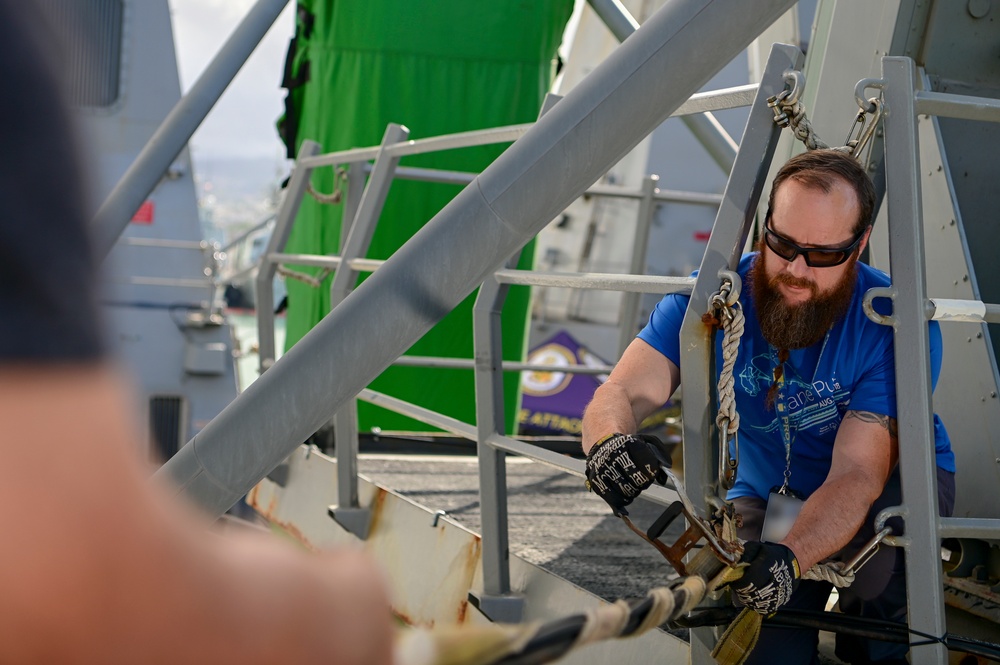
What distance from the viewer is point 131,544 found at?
525 mm

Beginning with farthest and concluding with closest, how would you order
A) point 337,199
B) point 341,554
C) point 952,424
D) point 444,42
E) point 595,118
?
point 444,42 → point 337,199 → point 952,424 → point 595,118 → point 341,554

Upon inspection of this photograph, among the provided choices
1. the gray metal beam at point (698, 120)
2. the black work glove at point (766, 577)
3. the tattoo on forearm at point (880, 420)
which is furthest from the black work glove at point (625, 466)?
the gray metal beam at point (698, 120)

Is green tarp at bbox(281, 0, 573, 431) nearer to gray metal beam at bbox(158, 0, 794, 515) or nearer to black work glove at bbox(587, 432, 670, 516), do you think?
black work glove at bbox(587, 432, 670, 516)

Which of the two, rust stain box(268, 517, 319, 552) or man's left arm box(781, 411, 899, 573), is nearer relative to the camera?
man's left arm box(781, 411, 899, 573)

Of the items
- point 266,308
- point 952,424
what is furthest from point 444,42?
point 952,424

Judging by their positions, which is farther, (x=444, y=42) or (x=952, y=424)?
(x=444, y=42)

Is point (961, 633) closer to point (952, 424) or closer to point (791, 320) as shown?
point (952, 424)

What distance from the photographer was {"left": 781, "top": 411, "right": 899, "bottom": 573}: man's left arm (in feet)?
7.49

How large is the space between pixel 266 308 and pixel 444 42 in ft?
5.75

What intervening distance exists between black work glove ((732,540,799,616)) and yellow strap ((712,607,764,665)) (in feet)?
0.25

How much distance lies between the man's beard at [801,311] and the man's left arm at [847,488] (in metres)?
0.20

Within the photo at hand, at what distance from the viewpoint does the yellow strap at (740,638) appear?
2.24m

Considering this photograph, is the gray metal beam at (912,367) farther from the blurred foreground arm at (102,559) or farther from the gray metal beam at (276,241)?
the gray metal beam at (276,241)

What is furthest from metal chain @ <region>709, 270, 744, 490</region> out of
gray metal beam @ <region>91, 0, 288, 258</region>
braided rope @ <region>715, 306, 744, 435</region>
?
gray metal beam @ <region>91, 0, 288, 258</region>
